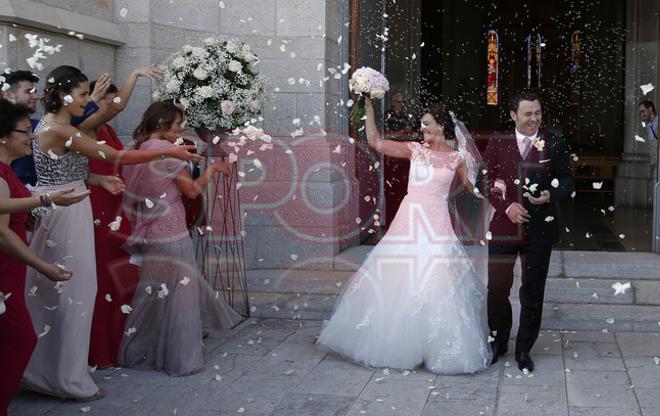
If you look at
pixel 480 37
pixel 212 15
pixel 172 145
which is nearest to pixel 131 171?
pixel 172 145

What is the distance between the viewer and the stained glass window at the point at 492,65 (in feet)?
79.7

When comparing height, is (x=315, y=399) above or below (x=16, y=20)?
below

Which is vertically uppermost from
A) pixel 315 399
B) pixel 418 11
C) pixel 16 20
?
pixel 418 11

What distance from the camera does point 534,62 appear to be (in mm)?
24594

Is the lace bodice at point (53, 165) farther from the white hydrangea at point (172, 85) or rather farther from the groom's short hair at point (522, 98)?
the groom's short hair at point (522, 98)

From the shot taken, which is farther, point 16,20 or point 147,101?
point 147,101

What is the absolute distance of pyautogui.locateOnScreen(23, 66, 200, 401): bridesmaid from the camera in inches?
204

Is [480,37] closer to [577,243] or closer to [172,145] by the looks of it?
[577,243]

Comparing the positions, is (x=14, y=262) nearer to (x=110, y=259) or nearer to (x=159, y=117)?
(x=110, y=259)

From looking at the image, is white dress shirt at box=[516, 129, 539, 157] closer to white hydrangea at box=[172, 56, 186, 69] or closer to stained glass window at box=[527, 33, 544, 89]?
white hydrangea at box=[172, 56, 186, 69]

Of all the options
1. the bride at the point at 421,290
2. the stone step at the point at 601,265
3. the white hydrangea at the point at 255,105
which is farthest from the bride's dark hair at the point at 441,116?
the stone step at the point at 601,265

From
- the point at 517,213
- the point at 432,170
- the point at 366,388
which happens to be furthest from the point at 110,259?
the point at 517,213

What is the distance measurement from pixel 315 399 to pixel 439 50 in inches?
A: 594

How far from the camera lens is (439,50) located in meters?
19.4
